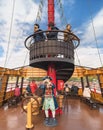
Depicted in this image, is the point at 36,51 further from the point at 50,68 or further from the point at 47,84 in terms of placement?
the point at 47,84

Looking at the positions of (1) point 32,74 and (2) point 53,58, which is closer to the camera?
(2) point 53,58

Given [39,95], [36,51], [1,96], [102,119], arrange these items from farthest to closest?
[1,96] < [36,51] < [39,95] < [102,119]

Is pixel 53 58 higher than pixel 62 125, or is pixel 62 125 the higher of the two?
pixel 53 58

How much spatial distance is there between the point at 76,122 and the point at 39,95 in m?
1.88

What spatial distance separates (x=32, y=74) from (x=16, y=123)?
8.25 metres

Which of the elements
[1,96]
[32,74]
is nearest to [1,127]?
[1,96]

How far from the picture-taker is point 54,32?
6.64m

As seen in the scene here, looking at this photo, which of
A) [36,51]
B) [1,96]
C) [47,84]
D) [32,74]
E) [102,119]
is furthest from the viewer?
[32,74]

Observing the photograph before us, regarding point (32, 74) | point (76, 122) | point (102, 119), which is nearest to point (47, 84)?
point (76, 122)

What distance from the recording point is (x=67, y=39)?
274 inches

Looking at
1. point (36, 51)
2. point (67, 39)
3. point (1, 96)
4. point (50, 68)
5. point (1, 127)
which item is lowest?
point (1, 127)

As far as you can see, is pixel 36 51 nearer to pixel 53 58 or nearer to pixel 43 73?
pixel 53 58

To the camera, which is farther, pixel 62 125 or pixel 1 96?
pixel 1 96

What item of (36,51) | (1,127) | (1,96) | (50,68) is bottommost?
(1,127)
